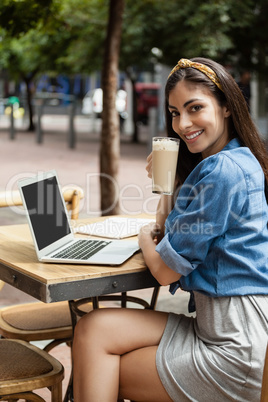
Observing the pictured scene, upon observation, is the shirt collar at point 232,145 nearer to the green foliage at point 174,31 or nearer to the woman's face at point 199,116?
the woman's face at point 199,116

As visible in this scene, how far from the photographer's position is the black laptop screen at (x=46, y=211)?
2607 millimetres

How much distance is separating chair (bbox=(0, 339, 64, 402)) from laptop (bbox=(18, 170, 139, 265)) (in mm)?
426

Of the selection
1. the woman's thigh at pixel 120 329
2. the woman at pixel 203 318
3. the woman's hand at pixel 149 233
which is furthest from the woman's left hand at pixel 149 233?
the woman's thigh at pixel 120 329

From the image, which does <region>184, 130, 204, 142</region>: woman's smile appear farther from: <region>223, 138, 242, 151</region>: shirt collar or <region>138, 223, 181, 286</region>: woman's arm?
<region>138, 223, 181, 286</region>: woman's arm

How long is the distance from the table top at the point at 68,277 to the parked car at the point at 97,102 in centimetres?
2202

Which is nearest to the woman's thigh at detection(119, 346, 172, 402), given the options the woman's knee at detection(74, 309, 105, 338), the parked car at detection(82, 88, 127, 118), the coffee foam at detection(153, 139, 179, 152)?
the woman's knee at detection(74, 309, 105, 338)

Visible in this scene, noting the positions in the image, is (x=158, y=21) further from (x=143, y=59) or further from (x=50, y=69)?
(x=50, y=69)

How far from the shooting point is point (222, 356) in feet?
7.30

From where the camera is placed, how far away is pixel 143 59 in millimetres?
16969

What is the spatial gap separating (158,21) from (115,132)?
9569mm

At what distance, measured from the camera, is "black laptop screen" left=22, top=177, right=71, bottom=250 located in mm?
2607

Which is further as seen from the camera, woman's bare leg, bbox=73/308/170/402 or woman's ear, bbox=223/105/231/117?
woman's ear, bbox=223/105/231/117

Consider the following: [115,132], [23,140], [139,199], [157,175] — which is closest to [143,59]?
[23,140]

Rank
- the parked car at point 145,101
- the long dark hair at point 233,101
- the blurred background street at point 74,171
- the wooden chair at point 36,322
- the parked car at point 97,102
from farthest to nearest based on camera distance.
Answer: the parked car at point 145,101, the parked car at point 97,102, the blurred background street at point 74,171, the wooden chair at point 36,322, the long dark hair at point 233,101
